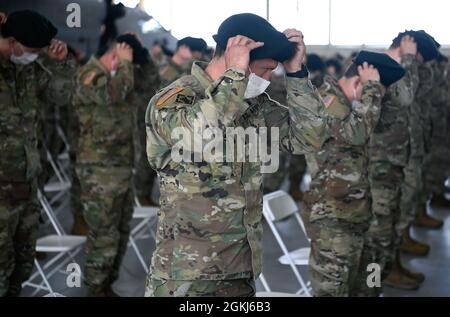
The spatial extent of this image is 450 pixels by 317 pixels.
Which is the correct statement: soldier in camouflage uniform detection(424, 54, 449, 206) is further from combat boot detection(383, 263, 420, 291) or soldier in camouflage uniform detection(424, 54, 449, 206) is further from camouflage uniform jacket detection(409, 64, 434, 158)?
combat boot detection(383, 263, 420, 291)

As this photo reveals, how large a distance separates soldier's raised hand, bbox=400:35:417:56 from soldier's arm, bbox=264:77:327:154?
45.3 inches

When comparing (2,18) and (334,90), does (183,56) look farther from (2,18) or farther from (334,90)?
(2,18)

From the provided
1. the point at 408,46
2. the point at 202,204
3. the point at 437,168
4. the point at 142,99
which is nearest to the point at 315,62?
the point at 408,46

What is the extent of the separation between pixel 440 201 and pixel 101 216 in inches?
153

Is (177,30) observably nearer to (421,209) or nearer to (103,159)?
(103,159)

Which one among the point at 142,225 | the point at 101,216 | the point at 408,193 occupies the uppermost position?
the point at 101,216

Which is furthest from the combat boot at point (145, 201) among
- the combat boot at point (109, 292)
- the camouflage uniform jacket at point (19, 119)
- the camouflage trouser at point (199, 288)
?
the camouflage trouser at point (199, 288)

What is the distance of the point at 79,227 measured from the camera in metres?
5.11

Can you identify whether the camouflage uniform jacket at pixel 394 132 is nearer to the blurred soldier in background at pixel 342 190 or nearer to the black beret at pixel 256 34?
the blurred soldier in background at pixel 342 190

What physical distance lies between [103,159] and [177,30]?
116cm

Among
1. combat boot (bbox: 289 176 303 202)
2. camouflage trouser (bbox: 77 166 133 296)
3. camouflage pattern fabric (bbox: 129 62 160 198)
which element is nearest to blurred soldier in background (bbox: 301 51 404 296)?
camouflage pattern fabric (bbox: 129 62 160 198)

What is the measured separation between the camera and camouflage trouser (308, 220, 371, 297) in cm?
315

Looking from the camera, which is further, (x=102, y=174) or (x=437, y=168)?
(x=437, y=168)
